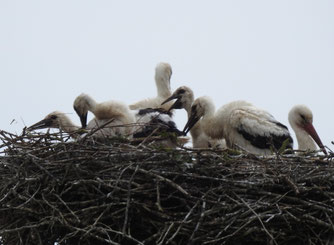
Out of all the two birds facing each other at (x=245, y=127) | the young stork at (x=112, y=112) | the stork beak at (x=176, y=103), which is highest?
the young stork at (x=112, y=112)

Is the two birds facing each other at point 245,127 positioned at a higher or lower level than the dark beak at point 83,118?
lower

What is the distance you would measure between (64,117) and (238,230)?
3002 millimetres

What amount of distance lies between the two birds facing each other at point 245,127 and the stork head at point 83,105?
2.77 feet

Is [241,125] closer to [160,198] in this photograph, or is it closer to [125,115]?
[125,115]

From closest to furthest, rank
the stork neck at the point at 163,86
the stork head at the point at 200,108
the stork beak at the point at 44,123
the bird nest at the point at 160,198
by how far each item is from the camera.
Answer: the bird nest at the point at 160,198 < the stork head at the point at 200,108 < the stork beak at the point at 44,123 < the stork neck at the point at 163,86

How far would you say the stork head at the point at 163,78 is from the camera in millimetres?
7492

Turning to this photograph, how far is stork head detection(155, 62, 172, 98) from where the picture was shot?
7.49m

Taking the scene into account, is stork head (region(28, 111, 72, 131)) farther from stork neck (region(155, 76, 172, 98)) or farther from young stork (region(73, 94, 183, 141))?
stork neck (region(155, 76, 172, 98))

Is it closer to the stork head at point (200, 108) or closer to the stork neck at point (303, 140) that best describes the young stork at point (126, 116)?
the stork head at point (200, 108)

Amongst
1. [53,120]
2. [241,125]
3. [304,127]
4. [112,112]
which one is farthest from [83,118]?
[304,127]

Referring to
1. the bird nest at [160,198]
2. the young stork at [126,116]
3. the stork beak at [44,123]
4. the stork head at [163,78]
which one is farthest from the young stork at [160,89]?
the bird nest at [160,198]

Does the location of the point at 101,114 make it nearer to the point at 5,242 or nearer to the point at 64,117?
the point at 64,117

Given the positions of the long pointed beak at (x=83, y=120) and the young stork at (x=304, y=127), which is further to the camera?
the long pointed beak at (x=83, y=120)

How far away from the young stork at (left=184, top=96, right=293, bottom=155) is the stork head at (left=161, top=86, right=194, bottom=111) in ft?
0.97
